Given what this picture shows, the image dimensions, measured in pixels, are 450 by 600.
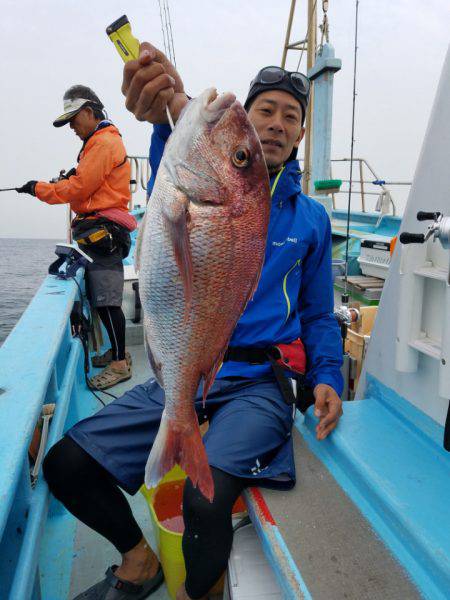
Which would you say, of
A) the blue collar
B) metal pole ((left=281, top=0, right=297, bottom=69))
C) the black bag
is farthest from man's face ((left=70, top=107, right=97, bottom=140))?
metal pole ((left=281, top=0, right=297, bottom=69))

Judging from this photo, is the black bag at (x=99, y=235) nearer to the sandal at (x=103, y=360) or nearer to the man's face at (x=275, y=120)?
the sandal at (x=103, y=360)

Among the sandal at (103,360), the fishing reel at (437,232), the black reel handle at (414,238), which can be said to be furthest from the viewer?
the sandal at (103,360)

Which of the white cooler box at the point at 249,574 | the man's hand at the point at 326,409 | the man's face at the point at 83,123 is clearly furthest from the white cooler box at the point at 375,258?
the white cooler box at the point at 249,574

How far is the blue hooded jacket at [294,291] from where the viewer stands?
6.43ft

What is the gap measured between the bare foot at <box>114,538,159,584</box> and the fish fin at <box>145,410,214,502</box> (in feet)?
2.26

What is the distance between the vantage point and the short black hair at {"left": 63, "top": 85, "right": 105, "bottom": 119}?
3676mm

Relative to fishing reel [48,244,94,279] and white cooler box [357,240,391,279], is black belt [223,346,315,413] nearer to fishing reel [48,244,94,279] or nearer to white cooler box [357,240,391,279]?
fishing reel [48,244,94,279]

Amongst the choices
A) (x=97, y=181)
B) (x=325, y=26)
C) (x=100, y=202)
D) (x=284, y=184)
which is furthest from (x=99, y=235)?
(x=325, y=26)

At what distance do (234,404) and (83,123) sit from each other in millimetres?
3028

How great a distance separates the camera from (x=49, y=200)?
3.90 meters

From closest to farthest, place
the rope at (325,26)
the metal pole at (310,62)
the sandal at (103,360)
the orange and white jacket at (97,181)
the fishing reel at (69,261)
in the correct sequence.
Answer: the orange and white jacket at (97,181) < the fishing reel at (69,261) < the sandal at (103,360) < the rope at (325,26) < the metal pole at (310,62)

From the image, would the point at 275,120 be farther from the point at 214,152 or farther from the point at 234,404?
the point at 234,404

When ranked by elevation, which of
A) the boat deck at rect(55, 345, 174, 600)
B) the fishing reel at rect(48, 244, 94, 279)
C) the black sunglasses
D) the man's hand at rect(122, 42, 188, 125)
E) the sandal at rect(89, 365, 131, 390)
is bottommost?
the boat deck at rect(55, 345, 174, 600)

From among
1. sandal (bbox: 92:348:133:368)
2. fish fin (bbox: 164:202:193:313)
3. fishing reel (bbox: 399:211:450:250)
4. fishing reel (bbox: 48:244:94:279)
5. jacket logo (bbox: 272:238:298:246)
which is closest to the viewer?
fish fin (bbox: 164:202:193:313)
